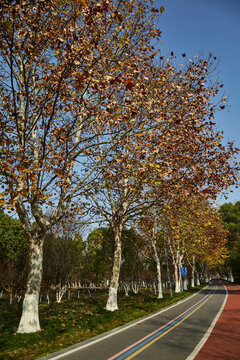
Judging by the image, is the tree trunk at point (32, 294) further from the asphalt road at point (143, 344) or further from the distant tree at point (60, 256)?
the distant tree at point (60, 256)

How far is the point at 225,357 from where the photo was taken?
6133 millimetres

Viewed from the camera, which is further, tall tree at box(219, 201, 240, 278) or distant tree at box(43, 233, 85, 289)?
A: tall tree at box(219, 201, 240, 278)

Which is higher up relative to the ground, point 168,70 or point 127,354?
point 168,70

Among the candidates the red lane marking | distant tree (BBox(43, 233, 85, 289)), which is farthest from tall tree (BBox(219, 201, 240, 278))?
the red lane marking

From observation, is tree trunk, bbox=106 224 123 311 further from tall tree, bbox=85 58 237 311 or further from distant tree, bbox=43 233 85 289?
distant tree, bbox=43 233 85 289

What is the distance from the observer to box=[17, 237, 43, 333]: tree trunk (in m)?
8.99

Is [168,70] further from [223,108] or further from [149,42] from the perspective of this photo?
[223,108]

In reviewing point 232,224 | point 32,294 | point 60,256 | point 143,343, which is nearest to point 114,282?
point 32,294

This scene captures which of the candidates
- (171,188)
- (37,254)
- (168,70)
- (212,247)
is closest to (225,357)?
(37,254)

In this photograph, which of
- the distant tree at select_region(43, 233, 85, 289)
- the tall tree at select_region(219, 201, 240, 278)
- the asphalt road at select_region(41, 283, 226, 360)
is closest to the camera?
the asphalt road at select_region(41, 283, 226, 360)

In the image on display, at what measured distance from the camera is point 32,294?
30.7 feet

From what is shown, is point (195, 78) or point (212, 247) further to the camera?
point (212, 247)

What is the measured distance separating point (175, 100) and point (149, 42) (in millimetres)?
2749

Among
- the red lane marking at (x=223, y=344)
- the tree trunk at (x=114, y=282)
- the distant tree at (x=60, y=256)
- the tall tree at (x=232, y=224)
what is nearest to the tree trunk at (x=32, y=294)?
the red lane marking at (x=223, y=344)
